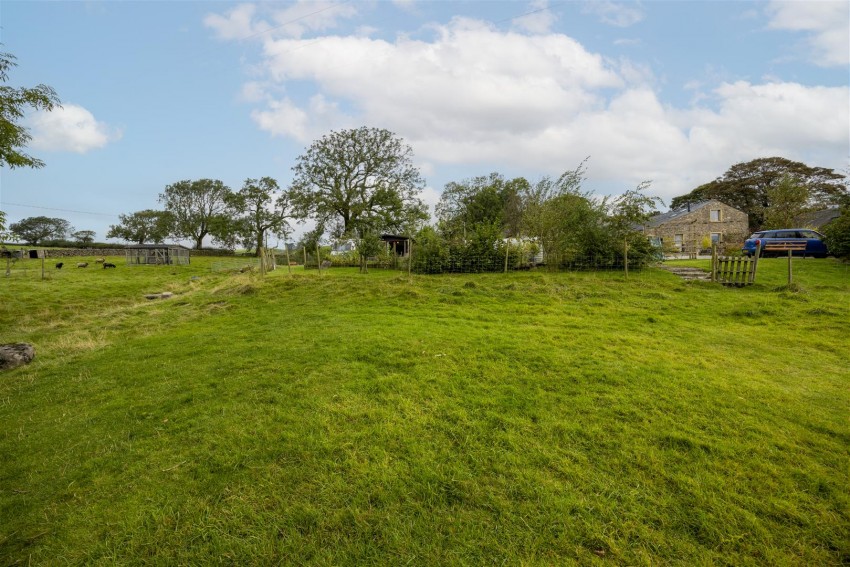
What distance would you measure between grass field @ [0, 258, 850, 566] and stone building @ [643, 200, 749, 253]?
114 ft

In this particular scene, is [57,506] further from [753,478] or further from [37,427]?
[753,478]

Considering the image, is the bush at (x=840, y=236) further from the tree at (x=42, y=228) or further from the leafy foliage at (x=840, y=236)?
the tree at (x=42, y=228)

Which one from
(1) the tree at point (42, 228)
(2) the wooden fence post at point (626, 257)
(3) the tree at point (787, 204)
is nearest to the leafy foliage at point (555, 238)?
(2) the wooden fence post at point (626, 257)

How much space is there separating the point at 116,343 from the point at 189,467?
6.81 m

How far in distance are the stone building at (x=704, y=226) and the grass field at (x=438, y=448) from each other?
3489cm

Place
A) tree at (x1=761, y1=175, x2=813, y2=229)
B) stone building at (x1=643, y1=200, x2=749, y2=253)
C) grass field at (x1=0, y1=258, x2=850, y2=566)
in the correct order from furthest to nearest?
stone building at (x1=643, y1=200, x2=749, y2=253) < tree at (x1=761, y1=175, x2=813, y2=229) < grass field at (x1=0, y1=258, x2=850, y2=566)

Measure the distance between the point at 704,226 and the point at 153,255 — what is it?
189 feet

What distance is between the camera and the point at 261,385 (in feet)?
16.2

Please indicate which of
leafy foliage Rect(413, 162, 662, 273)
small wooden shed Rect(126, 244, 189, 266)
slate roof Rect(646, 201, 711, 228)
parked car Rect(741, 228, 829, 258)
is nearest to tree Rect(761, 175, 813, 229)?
slate roof Rect(646, 201, 711, 228)

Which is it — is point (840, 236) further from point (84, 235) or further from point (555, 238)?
point (84, 235)

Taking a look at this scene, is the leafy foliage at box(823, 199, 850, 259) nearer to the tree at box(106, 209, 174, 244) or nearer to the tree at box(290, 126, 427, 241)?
the tree at box(290, 126, 427, 241)

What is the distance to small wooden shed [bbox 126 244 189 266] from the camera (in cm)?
4009

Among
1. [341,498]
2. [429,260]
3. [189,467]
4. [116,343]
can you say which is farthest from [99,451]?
[429,260]

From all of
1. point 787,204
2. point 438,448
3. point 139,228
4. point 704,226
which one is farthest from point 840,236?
point 139,228
